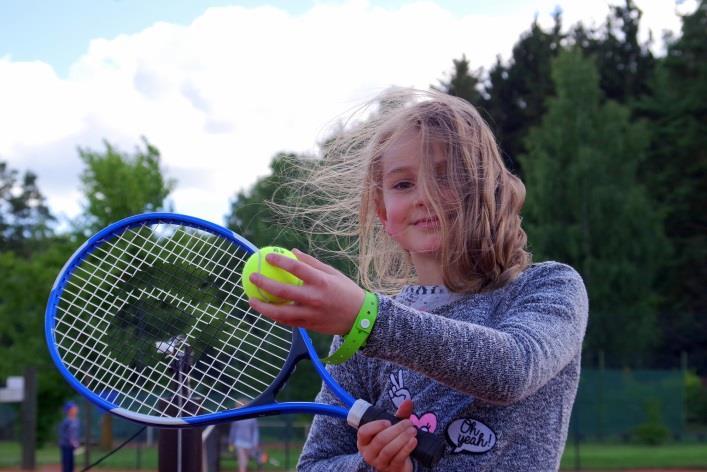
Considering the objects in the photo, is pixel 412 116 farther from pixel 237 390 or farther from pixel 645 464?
pixel 645 464

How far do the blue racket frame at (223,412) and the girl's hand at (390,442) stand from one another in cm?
23

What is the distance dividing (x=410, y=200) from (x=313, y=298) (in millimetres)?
576

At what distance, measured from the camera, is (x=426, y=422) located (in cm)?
181

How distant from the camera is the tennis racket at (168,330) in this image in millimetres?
2311

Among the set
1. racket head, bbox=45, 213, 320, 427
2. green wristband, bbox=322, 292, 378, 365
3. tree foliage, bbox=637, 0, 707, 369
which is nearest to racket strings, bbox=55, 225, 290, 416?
racket head, bbox=45, 213, 320, 427

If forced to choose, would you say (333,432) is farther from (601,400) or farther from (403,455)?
(601,400)

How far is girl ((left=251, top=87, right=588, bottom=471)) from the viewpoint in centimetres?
147

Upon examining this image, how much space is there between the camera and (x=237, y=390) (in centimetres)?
232

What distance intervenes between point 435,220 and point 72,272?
3.63 ft

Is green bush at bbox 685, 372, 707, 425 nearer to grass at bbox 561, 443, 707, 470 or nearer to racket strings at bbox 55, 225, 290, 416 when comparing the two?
grass at bbox 561, 443, 707, 470

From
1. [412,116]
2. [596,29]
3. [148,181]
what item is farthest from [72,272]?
[596,29]

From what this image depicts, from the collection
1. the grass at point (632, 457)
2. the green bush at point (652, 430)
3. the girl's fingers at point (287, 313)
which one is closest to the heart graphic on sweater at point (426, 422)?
the girl's fingers at point (287, 313)

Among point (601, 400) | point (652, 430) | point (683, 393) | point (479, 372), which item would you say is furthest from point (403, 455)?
point (683, 393)

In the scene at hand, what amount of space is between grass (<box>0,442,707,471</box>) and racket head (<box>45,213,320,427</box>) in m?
12.5
